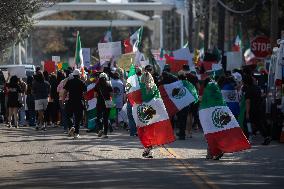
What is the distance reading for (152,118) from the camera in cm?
1981

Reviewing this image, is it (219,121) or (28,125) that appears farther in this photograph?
(28,125)

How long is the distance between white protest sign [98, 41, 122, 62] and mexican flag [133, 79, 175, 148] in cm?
1483

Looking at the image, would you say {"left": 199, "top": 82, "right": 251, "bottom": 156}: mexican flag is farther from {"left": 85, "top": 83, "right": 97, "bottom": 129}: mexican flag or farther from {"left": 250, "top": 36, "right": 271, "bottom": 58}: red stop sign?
{"left": 250, "top": 36, "right": 271, "bottom": 58}: red stop sign

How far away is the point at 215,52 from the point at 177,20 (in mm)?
61240

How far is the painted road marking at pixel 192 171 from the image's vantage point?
569 inches

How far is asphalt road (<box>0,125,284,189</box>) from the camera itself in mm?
14859

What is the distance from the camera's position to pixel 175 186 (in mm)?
14250

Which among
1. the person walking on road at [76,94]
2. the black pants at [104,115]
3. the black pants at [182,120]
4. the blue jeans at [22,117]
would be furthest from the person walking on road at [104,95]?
the blue jeans at [22,117]

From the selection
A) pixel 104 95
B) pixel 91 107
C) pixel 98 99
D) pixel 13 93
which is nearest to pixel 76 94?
pixel 98 99

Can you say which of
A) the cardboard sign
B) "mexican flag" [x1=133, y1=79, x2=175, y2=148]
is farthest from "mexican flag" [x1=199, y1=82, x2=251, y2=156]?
the cardboard sign

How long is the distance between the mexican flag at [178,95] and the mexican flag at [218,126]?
18.8ft

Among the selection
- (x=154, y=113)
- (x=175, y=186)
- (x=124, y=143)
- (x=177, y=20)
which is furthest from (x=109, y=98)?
(x=177, y=20)

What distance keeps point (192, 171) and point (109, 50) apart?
60.8 ft

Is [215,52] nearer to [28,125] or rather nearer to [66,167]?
[28,125]
